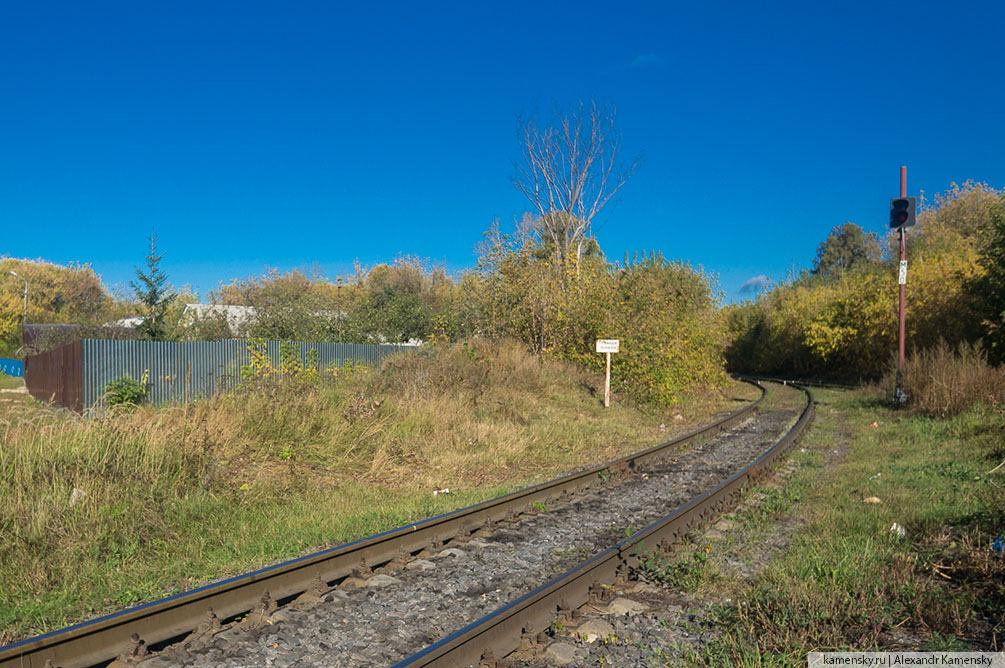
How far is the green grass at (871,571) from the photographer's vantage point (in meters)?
4.34

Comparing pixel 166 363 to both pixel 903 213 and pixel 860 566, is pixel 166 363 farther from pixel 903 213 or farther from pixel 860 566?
pixel 903 213

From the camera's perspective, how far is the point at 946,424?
47.2ft

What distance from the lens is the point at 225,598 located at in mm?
4980

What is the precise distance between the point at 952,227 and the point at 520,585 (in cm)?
5997

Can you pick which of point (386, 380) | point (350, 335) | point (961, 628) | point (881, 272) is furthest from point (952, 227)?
point (961, 628)

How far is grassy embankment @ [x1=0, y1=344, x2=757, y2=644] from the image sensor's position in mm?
5785

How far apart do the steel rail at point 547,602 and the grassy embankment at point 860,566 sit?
403 mm

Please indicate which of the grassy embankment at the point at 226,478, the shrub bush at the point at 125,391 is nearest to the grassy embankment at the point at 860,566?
the grassy embankment at the point at 226,478

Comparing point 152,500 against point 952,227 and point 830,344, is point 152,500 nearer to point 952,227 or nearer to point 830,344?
point 830,344

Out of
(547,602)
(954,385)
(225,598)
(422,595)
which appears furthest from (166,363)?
(954,385)

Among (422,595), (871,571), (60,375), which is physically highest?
(60,375)

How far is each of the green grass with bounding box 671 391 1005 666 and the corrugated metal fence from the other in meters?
13.0

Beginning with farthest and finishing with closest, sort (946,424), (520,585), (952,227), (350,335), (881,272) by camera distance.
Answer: (952,227) < (881,272) < (350,335) < (946,424) < (520,585)

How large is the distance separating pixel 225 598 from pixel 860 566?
4932 millimetres
